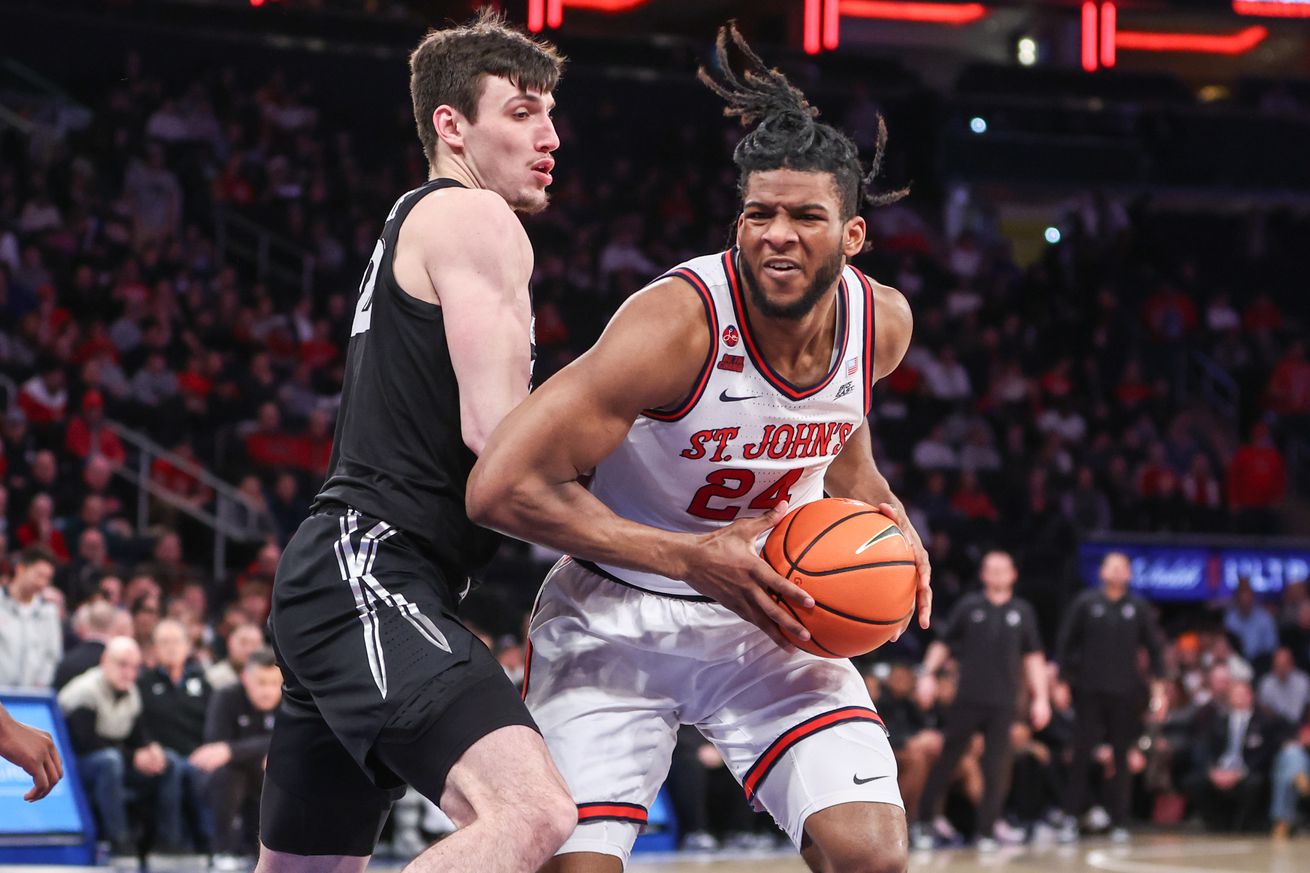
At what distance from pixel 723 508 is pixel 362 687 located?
3.58 ft

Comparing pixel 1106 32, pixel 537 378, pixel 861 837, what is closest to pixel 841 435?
pixel 861 837

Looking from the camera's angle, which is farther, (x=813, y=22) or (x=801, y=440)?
(x=813, y=22)

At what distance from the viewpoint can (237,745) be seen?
945cm

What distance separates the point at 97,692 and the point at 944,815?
19.1 ft

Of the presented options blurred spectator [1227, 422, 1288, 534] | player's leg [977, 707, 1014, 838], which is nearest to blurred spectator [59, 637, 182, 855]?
player's leg [977, 707, 1014, 838]

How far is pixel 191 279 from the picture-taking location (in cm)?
1559

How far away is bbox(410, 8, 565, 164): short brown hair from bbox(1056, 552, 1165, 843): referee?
348 inches

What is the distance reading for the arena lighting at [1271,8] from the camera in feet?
58.6

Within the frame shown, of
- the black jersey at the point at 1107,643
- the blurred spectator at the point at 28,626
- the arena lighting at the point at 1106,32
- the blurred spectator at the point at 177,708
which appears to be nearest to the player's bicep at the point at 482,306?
the blurred spectator at the point at 177,708

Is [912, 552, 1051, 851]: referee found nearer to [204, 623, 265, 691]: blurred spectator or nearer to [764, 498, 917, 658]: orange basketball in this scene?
[204, 623, 265, 691]: blurred spectator

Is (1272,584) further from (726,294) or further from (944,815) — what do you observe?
(726,294)

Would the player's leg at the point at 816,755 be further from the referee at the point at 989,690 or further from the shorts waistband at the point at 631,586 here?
the referee at the point at 989,690

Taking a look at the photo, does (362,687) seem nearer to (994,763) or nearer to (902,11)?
(994,763)

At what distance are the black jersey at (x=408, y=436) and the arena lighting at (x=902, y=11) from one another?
18.4 metres
